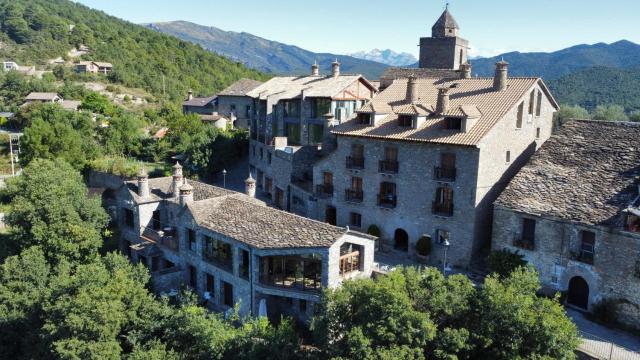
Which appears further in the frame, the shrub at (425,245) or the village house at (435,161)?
the shrub at (425,245)

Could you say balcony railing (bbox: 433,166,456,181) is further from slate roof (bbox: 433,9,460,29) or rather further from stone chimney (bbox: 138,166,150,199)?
slate roof (bbox: 433,9,460,29)

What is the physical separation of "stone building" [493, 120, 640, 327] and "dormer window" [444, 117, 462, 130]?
5.22 metres

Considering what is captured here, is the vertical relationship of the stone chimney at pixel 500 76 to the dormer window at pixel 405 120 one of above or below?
above

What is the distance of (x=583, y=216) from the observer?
95.5 ft

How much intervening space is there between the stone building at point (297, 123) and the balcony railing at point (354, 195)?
16.9 feet

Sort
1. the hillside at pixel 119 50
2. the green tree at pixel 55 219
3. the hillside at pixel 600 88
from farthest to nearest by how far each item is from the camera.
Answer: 1. the hillside at pixel 119 50
2. the hillside at pixel 600 88
3. the green tree at pixel 55 219

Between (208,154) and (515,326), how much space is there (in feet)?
146

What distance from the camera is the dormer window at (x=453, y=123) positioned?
114 ft

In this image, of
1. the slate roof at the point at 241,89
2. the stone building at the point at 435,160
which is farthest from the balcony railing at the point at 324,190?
the slate roof at the point at 241,89

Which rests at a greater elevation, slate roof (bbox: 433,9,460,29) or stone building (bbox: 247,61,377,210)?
slate roof (bbox: 433,9,460,29)

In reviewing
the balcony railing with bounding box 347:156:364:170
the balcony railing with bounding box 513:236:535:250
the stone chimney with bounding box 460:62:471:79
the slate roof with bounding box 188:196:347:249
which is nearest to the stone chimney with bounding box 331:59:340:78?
the stone chimney with bounding box 460:62:471:79

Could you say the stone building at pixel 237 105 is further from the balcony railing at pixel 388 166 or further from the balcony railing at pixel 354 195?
the balcony railing at pixel 388 166

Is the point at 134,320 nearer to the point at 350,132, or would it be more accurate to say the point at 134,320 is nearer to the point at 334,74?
the point at 350,132

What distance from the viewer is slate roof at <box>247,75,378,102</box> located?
163ft
